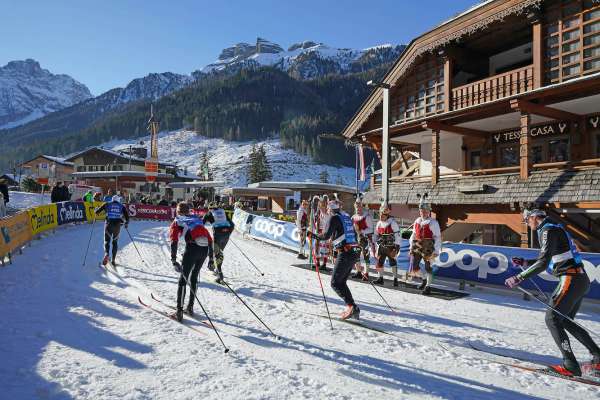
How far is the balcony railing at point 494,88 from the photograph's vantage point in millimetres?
13766

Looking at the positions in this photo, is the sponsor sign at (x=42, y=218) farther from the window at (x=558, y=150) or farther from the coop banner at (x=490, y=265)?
the window at (x=558, y=150)

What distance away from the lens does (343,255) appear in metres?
6.77

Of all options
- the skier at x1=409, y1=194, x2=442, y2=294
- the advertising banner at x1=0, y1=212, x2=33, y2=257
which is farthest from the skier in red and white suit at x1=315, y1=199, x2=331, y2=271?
the advertising banner at x1=0, y1=212, x2=33, y2=257

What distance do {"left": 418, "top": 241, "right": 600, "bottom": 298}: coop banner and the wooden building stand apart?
415 centimetres

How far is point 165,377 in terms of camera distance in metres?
4.41

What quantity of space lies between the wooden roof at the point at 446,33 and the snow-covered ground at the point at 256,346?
1029 cm

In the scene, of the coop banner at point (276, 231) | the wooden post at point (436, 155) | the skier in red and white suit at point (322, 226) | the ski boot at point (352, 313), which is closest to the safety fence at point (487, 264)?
the skier in red and white suit at point (322, 226)

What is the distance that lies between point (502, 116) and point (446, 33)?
4145 mm

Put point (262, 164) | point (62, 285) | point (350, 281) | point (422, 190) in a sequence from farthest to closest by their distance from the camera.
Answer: point (262, 164) → point (422, 190) → point (350, 281) → point (62, 285)

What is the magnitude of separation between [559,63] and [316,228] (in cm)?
962

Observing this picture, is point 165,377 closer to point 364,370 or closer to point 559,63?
point 364,370

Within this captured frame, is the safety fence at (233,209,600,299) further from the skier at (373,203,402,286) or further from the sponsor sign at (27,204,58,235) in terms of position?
the sponsor sign at (27,204,58,235)

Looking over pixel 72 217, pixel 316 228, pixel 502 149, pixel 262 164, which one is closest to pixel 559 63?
pixel 502 149

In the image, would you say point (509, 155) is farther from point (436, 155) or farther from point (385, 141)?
point (385, 141)
